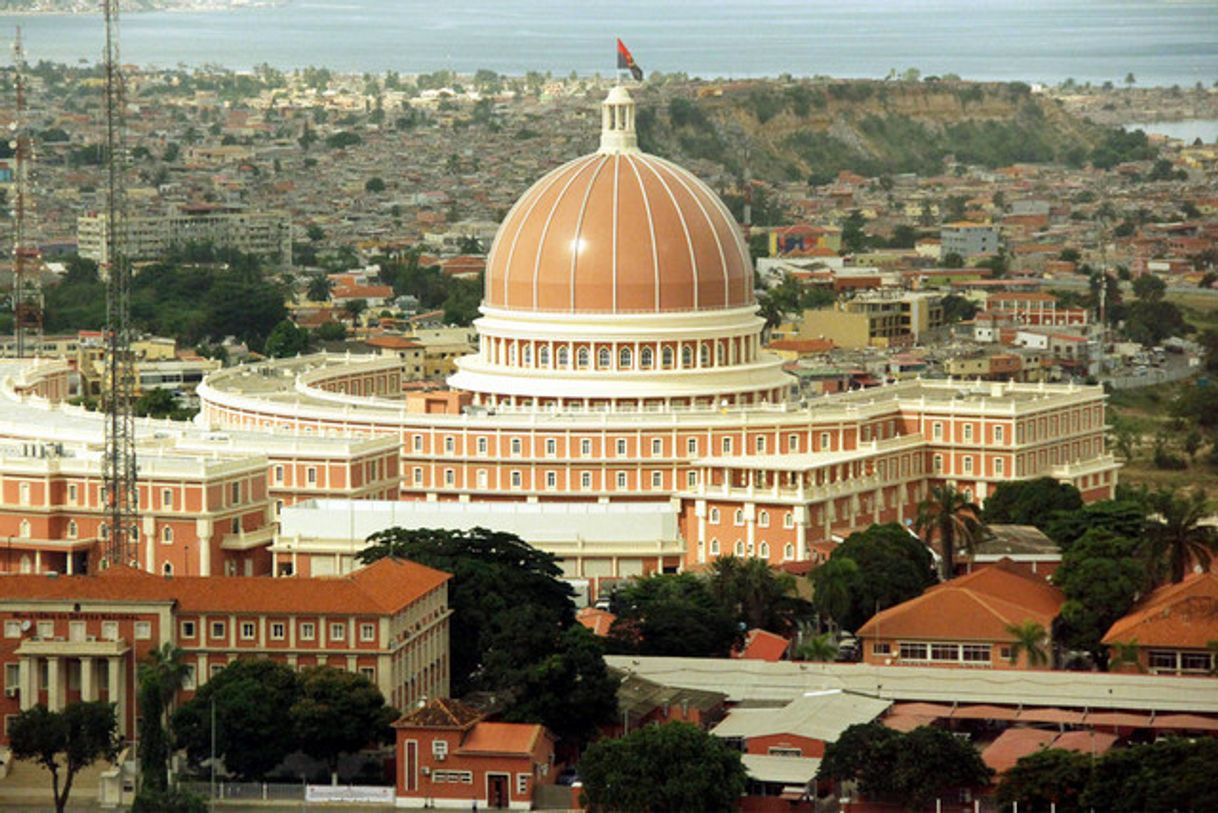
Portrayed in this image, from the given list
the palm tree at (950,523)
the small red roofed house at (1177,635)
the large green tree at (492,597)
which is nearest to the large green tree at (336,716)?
the large green tree at (492,597)

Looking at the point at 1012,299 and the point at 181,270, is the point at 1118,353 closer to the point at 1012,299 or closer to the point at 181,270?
the point at 1012,299

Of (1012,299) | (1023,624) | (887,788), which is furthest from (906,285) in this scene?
(887,788)

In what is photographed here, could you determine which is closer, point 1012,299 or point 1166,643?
point 1166,643

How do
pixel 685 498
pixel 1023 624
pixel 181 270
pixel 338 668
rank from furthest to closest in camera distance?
pixel 181 270, pixel 685 498, pixel 1023 624, pixel 338 668

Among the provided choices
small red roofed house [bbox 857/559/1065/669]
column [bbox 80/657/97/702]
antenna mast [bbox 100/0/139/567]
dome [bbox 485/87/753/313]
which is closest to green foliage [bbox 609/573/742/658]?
small red roofed house [bbox 857/559/1065/669]

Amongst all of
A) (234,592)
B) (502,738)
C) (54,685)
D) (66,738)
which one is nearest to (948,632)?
(502,738)

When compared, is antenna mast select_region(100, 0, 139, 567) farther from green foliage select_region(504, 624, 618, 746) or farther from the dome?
the dome
